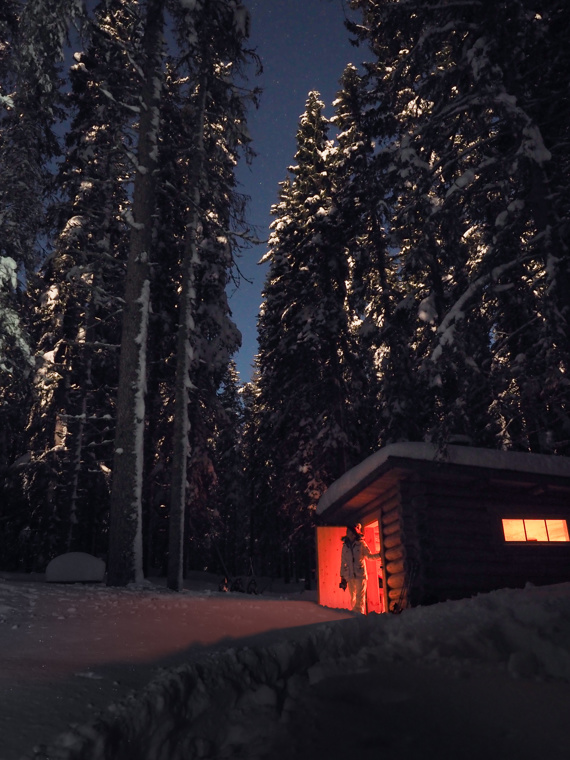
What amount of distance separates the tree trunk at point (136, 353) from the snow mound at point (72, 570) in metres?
1.52

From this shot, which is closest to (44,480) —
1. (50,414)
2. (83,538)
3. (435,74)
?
(50,414)

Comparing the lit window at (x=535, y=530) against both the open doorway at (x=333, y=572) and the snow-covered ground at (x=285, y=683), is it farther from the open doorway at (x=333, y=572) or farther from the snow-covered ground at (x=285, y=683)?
the open doorway at (x=333, y=572)

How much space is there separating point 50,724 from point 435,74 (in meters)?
10.9

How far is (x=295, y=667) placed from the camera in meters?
5.29

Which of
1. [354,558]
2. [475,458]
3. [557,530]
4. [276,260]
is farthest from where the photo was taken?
[276,260]

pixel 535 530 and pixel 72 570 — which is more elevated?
pixel 535 530

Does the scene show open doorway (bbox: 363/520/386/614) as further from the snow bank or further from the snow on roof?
the snow bank

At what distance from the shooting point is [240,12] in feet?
44.5

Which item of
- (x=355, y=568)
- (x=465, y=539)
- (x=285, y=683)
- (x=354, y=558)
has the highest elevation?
(x=465, y=539)

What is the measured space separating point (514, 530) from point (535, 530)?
439mm

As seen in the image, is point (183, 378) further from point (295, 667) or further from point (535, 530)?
point (295, 667)

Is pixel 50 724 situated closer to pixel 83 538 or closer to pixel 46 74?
pixel 46 74

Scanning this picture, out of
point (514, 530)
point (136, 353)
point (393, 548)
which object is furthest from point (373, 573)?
point (136, 353)

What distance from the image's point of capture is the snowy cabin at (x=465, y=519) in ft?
31.3
